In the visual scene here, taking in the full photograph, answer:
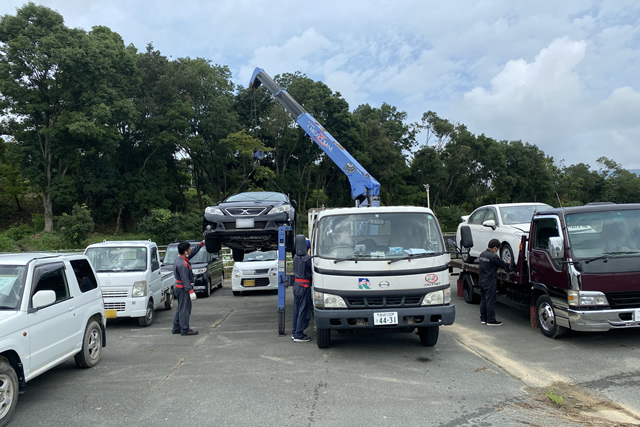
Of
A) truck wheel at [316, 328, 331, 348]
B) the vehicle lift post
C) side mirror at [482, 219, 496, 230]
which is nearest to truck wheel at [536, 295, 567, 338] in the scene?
Result: side mirror at [482, 219, 496, 230]

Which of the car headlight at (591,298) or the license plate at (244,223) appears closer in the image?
the car headlight at (591,298)

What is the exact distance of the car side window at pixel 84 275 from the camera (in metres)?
6.59

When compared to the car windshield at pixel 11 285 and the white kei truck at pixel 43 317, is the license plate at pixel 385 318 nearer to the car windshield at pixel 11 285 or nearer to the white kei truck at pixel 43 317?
the white kei truck at pixel 43 317

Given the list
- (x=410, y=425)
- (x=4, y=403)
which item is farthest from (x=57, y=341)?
(x=410, y=425)

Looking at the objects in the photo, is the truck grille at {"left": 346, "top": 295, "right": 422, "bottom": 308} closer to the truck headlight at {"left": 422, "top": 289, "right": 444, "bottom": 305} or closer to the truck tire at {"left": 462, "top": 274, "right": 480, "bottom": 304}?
the truck headlight at {"left": 422, "top": 289, "right": 444, "bottom": 305}

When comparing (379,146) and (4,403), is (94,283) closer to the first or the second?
(4,403)

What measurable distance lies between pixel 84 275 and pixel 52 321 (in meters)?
1.27

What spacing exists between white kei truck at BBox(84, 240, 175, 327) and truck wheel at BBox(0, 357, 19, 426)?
15.9 ft

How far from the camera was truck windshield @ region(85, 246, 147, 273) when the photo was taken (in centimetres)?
1013

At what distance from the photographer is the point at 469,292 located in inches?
472

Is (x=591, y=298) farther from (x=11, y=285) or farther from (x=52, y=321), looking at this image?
(x=11, y=285)

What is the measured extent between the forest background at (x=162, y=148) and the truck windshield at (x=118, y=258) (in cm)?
1859

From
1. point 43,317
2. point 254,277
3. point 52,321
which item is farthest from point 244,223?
point 254,277

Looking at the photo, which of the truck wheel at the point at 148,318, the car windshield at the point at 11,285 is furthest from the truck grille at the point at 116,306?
the car windshield at the point at 11,285
